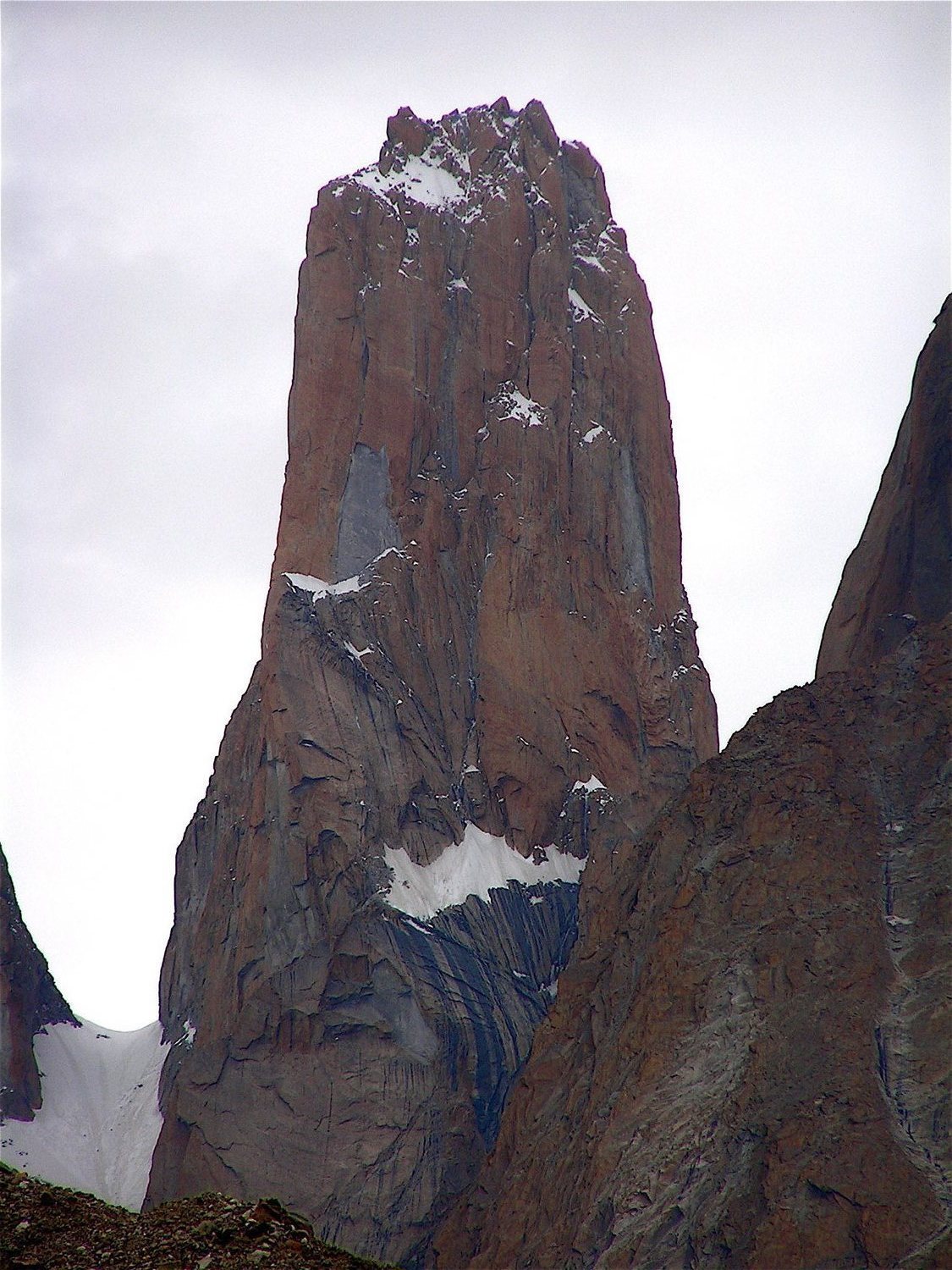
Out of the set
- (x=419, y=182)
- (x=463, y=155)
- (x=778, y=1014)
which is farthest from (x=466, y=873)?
(x=463, y=155)

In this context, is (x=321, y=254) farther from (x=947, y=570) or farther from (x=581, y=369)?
(x=947, y=570)

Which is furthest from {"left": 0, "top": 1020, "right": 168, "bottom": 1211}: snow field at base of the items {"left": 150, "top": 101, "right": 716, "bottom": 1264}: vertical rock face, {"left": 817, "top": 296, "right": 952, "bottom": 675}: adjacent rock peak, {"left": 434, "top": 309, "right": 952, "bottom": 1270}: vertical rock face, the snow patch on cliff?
the snow patch on cliff

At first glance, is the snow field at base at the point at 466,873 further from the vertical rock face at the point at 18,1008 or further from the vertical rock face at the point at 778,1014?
the vertical rock face at the point at 18,1008

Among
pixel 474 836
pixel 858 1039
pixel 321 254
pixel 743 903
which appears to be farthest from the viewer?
pixel 321 254

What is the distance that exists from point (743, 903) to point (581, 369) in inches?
2286

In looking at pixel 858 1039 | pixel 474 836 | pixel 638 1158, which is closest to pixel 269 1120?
pixel 474 836

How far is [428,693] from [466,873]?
12.2m

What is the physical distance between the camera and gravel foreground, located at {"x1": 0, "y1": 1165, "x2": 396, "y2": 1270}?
119 feet

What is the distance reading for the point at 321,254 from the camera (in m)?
132

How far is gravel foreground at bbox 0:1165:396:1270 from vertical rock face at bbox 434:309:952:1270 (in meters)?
36.1

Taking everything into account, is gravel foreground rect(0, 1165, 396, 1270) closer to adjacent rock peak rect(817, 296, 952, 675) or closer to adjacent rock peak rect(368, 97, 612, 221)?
adjacent rock peak rect(817, 296, 952, 675)

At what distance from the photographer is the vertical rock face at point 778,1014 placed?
72.4 metres

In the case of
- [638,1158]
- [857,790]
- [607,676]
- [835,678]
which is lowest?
[638,1158]

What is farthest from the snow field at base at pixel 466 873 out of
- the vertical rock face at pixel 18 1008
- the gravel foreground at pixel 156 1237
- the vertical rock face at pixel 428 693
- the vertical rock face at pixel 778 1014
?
the gravel foreground at pixel 156 1237
